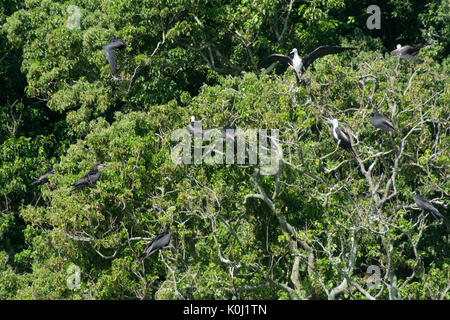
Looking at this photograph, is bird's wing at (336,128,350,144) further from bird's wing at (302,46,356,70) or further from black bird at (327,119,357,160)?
bird's wing at (302,46,356,70)

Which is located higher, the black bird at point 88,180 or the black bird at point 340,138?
the black bird at point 340,138

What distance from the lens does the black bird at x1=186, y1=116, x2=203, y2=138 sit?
43.0 ft

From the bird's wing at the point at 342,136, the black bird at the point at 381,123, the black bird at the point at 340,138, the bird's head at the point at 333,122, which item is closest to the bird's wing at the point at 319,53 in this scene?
the black bird at the point at 381,123

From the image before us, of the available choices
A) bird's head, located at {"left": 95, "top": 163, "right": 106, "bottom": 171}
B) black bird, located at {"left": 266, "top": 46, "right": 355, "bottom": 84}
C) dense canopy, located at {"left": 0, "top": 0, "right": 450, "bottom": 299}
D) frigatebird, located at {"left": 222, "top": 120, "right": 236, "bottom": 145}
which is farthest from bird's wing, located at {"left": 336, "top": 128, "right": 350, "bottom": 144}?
bird's head, located at {"left": 95, "top": 163, "right": 106, "bottom": 171}

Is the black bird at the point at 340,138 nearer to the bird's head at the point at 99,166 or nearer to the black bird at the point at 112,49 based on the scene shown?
the bird's head at the point at 99,166

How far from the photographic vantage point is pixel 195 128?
521 inches

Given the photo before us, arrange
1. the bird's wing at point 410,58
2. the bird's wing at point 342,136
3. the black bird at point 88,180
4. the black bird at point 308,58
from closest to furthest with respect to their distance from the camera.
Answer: the bird's wing at point 342,136 < the black bird at point 88,180 < the black bird at point 308,58 < the bird's wing at point 410,58

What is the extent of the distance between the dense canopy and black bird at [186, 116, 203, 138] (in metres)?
Answer: 0.20

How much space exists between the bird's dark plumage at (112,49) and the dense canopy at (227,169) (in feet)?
3.39

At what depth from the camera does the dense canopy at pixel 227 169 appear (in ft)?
41.6

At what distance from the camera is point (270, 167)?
1291 cm

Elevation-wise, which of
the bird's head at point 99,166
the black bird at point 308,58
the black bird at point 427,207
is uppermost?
the black bird at point 308,58

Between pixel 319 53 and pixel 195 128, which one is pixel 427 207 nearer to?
pixel 319 53

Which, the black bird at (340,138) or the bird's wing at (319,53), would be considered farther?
the bird's wing at (319,53)
